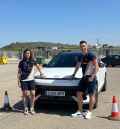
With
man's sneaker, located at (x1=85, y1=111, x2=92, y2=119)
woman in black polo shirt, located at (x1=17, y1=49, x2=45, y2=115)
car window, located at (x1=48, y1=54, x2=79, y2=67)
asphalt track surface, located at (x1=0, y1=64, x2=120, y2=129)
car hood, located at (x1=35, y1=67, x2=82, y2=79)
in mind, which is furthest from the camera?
car window, located at (x1=48, y1=54, x2=79, y2=67)

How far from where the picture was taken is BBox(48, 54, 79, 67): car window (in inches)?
397

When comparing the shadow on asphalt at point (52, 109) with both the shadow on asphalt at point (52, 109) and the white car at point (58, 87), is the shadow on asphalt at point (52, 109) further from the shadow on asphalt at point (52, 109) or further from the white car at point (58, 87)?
the white car at point (58, 87)

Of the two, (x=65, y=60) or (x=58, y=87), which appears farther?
(x=65, y=60)

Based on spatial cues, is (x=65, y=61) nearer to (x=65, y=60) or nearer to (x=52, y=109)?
(x=65, y=60)

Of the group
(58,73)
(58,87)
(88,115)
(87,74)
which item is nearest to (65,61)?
(58,73)

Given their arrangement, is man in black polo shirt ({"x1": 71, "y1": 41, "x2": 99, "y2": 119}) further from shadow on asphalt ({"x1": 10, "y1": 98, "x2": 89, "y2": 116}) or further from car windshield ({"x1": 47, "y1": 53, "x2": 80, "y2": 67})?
car windshield ({"x1": 47, "y1": 53, "x2": 80, "y2": 67})

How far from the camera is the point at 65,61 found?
1027 cm

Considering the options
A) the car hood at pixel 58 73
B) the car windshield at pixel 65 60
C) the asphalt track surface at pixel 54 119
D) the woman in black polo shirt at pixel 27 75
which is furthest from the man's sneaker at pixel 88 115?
the car windshield at pixel 65 60

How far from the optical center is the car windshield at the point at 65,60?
1009 cm

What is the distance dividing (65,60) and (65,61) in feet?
0.25

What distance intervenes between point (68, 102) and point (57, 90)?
429 millimetres

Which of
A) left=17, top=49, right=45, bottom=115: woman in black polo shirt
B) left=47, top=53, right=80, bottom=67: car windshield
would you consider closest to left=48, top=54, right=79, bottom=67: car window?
left=47, top=53, right=80, bottom=67: car windshield

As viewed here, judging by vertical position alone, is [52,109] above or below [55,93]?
below

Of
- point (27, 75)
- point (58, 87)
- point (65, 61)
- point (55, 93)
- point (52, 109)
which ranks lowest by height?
point (52, 109)
